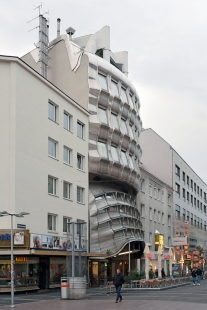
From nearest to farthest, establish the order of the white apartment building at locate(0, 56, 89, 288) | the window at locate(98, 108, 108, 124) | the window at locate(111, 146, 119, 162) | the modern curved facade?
1. the white apartment building at locate(0, 56, 89, 288)
2. the modern curved facade
3. the window at locate(98, 108, 108, 124)
4. the window at locate(111, 146, 119, 162)

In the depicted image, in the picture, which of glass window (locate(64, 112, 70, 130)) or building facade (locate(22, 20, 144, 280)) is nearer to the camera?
glass window (locate(64, 112, 70, 130))

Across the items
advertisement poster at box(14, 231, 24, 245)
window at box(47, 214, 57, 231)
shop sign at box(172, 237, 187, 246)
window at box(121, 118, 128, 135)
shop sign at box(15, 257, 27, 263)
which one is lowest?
shop sign at box(15, 257, 27, 263)

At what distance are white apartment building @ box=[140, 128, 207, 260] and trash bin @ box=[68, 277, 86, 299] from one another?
50.8 meters

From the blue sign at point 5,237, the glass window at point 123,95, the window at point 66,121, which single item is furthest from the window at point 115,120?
the blue sign at point 5,237

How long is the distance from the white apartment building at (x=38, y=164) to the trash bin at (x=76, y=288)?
450cm

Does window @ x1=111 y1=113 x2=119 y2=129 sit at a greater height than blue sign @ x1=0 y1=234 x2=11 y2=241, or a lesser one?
greater

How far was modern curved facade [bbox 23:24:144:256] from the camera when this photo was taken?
50812 millimetres

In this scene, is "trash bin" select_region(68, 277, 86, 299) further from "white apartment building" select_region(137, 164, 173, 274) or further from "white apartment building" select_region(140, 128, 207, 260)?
"white apartment building" select_region(140, 128, 207, 260)

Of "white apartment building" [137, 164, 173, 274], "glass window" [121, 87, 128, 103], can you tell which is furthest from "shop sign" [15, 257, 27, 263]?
"white apartment building" [137, 164, 173, 274]

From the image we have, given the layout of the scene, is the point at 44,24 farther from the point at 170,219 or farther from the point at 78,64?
the point at 170,219

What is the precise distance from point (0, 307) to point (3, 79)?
17122mm

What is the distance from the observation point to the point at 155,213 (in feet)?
245

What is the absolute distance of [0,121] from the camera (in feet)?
123

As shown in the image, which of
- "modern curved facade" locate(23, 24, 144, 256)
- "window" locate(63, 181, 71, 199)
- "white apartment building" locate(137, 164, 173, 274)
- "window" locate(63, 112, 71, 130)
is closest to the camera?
"window" locate(63, 181, 71, 199)
